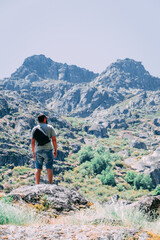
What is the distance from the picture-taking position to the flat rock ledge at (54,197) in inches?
173

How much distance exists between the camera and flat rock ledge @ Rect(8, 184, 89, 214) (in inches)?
173

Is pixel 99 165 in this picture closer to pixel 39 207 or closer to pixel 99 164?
pixel 99 164

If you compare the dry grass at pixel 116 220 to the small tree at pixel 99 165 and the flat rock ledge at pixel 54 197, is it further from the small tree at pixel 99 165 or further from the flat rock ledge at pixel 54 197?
the small tree at pixel 99 165

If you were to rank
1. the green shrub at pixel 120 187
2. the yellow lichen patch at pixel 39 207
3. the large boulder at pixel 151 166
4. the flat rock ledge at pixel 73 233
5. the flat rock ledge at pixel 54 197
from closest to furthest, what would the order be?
1. the flat rock ledge at pixel 73 233
2. the yellow lichen patch at pixel 39 207
3. the flat rock ledge at pixel 54 197
4. the green shrub at pixel 120 187
5. the large boulder at pixel 151 166

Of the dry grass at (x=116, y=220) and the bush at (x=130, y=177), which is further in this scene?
the bush at (x=130, y=177)

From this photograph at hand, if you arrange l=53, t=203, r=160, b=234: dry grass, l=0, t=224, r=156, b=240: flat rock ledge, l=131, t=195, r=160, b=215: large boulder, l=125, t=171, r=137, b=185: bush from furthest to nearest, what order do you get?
1. l=125, t=171, r=137, b=185: bush
2. l=131, t=195, r=160, b=215: large boulder
3. l=53, t=203, r=160, b=234: dry grass
4. l=0, t=224, r=156, b=240: flat rock ledge

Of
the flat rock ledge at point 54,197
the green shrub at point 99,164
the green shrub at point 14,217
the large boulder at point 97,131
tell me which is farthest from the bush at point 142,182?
the large boulder at point 97,131

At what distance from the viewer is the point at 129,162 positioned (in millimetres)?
81188

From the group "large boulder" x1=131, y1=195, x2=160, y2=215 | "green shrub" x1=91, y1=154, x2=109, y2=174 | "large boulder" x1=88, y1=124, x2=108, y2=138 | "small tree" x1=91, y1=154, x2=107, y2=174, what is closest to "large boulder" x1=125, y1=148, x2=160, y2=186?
"green shrub" x1=91, y1=154, x2=109, y2=174

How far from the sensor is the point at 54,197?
4652 millimetres

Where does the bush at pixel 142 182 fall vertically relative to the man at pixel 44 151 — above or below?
below

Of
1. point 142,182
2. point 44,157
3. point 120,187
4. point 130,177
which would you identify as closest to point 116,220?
point 44,157

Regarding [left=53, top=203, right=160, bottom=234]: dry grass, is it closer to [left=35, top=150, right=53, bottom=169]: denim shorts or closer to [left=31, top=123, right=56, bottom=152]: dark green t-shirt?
[left=35, top=150, right=53, bottom=169]: denim shorts

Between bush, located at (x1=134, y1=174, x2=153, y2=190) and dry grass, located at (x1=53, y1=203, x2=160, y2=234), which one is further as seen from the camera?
bush, located at (x1=134, y1=174, x2=153, y2=190)
